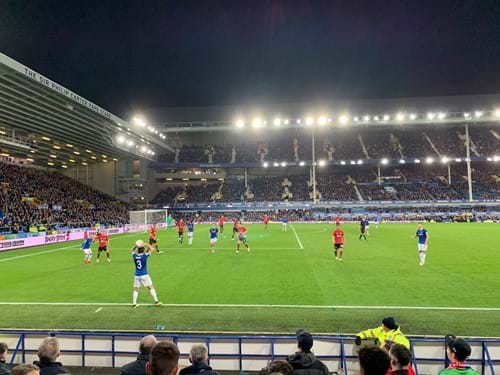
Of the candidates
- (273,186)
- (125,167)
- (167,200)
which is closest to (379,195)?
(273,186)

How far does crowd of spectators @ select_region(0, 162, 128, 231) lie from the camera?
37.0m

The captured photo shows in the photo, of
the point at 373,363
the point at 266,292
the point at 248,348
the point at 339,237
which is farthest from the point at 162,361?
the point at 339,237

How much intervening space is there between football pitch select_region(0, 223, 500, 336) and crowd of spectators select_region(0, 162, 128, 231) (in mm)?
18580

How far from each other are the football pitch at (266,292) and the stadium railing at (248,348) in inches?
45.9

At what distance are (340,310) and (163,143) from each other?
59.0 meters

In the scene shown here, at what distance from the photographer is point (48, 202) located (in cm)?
4469

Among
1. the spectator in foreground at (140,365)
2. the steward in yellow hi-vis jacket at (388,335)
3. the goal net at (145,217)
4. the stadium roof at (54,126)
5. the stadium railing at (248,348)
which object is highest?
the stadium roof at (54,126)

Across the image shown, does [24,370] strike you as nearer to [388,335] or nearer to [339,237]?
→ [388,335]

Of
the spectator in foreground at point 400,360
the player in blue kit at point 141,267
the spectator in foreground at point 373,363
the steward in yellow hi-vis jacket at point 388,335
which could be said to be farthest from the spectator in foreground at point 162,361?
the player in blue kit at point 141,267

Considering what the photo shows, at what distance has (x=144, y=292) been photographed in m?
13.2

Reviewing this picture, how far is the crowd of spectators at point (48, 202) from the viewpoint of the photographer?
3697 cm

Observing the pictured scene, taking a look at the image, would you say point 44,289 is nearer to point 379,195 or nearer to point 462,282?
point 462,282

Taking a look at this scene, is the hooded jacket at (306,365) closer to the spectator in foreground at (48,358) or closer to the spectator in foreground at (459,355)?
the spectator in foreground at (459,355)

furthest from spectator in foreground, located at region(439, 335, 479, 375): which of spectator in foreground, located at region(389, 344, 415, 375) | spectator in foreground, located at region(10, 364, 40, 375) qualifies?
spectator in foreground, located at region(10, 364, 40, 375)
